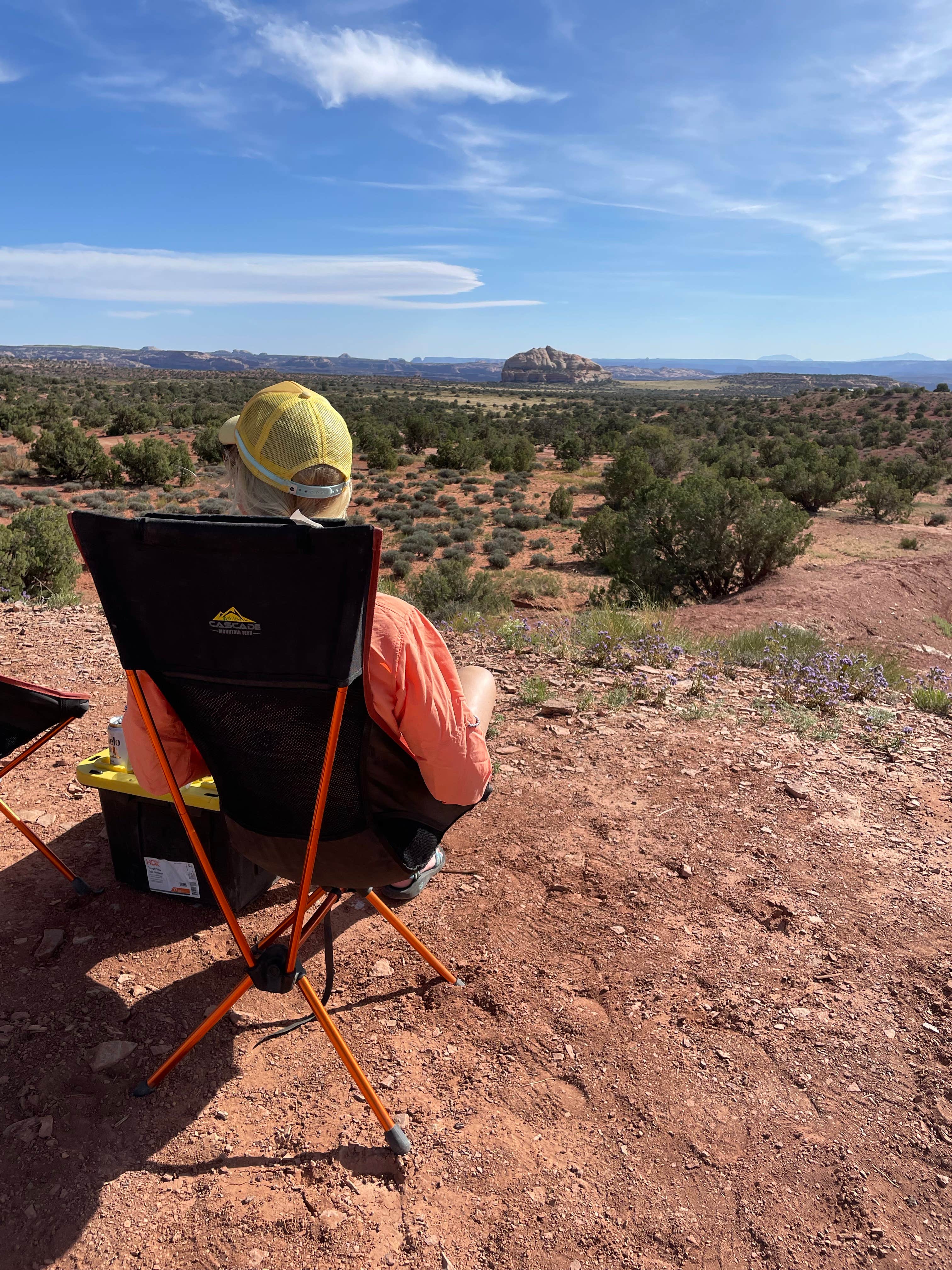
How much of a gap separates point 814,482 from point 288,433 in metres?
22.7

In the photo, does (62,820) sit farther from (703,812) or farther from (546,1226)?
(703,812)

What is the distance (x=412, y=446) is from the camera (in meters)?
33.6

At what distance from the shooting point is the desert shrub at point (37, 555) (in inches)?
343

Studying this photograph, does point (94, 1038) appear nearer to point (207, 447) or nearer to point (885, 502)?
point (885, 502)

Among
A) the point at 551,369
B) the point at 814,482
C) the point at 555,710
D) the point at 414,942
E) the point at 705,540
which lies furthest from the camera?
the point at 551,369

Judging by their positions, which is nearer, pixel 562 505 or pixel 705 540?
pixel 705 540

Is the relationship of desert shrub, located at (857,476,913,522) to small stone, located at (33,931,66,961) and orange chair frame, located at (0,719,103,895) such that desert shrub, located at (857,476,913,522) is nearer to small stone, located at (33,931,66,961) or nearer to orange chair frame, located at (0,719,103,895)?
orange chair frame, located at (0,719,103,895)

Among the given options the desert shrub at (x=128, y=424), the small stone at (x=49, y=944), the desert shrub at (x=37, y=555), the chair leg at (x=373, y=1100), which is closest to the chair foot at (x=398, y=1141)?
the chair leg at (x=373, y=1100)

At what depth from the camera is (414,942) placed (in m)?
2.25

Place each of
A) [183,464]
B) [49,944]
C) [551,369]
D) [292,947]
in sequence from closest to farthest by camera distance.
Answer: [292,947] < [49,944] < [183,464] < [551,369]

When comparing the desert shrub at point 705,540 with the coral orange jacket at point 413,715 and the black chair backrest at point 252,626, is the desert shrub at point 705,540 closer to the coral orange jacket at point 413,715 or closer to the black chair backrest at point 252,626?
the coral orange jacket at point 413,715

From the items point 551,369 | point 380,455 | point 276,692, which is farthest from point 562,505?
point 551,369

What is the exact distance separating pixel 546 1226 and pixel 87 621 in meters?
5.39

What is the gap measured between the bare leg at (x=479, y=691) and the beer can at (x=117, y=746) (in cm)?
114
